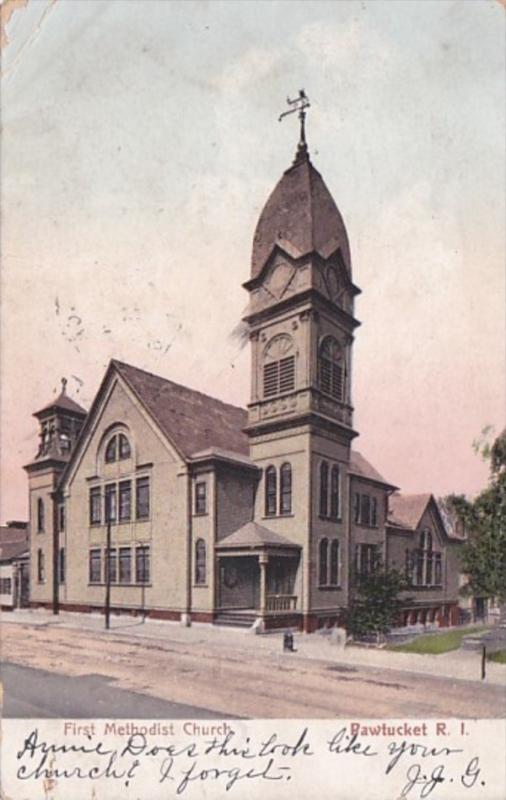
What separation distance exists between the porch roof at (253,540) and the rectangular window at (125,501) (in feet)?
1.55

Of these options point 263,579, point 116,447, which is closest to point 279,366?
point 263,579

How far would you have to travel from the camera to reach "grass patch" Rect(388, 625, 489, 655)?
9.41 ft

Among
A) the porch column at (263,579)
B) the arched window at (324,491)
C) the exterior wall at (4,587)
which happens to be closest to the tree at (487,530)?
the arched window at (324,491)

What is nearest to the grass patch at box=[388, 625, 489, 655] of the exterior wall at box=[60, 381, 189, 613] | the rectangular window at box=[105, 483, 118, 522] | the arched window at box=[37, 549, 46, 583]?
the exterior wall at box=[60, 381, 189, 613]

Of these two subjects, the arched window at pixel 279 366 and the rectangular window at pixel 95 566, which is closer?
the arched window at pixel 279 366

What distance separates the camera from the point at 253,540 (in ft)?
10.1

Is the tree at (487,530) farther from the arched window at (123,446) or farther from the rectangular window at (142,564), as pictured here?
the arched window at (123,446)

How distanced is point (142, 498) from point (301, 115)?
5.77ft

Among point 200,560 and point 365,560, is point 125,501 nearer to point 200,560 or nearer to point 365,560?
point 200,560

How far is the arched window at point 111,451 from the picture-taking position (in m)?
3.46

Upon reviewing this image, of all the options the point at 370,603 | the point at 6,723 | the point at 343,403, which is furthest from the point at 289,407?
the point at 6,723

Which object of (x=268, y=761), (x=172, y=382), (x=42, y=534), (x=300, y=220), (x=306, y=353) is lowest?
(x=268, y=761)

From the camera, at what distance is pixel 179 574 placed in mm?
3406

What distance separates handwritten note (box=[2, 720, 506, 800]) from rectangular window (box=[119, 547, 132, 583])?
0.74m
